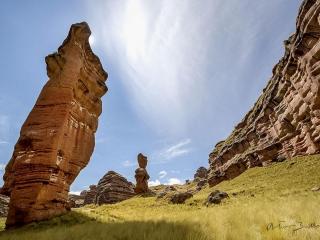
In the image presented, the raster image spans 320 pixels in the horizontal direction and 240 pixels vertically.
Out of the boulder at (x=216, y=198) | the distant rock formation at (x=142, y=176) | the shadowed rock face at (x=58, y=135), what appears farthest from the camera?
the distant rock formation at (x=142, y=176)

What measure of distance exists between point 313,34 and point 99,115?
3816cm

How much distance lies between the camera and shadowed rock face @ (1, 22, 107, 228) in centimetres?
2136

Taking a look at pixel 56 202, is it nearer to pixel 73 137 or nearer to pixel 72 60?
pixel 73 137

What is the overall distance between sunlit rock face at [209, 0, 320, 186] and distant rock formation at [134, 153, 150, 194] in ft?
66.9

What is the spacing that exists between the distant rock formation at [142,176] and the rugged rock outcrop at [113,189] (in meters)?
2.37

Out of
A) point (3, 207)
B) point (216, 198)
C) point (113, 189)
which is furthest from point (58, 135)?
point (113, 189)

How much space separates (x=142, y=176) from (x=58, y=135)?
59095 mm

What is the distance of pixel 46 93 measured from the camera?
26.1 metres

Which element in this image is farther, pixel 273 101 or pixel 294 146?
pixel 273 101

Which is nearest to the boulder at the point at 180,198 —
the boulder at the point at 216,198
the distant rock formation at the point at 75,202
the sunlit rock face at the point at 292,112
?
the boulder at the point at 216,198

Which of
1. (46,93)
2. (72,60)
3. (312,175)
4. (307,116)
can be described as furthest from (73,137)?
(307,116)

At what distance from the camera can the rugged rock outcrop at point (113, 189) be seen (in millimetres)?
73125

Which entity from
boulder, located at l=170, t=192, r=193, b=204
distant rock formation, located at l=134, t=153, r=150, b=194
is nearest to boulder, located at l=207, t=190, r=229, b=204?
boulder, located at l=170, t=192, r=193, b=204

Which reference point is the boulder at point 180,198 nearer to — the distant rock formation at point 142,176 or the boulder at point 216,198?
the boulder at point 216,198
